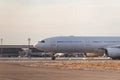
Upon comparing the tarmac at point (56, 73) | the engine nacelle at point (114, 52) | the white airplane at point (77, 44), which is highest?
the white airplane at point (77, 44)

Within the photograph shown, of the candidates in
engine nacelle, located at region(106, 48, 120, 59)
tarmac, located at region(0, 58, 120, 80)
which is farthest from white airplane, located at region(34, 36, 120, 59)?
tarmac, located at region(0, 58, 120, 80)

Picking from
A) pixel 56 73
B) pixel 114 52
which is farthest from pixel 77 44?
pixel 56 73

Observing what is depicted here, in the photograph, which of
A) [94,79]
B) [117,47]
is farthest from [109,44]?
[94,79]

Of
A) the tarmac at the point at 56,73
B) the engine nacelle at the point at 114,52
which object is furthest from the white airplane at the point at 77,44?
the tarmac at the point at 56,73

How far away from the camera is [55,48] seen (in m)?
72.1

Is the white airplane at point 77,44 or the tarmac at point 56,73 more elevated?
the white airplane at point 77,44

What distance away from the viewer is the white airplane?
72.1 metres

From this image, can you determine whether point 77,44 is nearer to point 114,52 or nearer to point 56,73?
point 114,52

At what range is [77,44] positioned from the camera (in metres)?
72.2

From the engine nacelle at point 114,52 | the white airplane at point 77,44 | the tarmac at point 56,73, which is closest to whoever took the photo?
the tarmac at point 56,73

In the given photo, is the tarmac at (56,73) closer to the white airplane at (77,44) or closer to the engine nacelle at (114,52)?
the engine nacelle at (114,52)

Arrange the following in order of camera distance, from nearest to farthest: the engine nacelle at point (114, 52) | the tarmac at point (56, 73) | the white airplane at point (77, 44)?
the tarmac at point (56, 73) < the engine nacelle at point (114, 52) < the white airplane at point (77, 44)

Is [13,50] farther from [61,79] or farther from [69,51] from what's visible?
[61,79]

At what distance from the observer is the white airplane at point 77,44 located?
7206 cm
